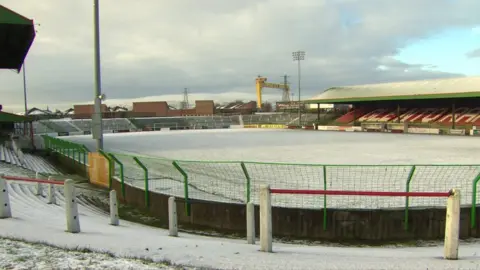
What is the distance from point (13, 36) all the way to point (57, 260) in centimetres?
1528

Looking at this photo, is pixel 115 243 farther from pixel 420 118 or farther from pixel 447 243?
pixel 420 118

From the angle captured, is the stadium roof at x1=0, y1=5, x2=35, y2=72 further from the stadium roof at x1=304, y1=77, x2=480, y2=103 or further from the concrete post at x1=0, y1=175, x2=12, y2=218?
the stadium roof at x1=304, y1=77, x2=480, y2=103

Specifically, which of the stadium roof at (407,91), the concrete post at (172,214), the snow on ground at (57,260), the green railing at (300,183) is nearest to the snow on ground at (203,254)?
the snow on ground at (57,260)

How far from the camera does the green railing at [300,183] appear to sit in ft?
28.3

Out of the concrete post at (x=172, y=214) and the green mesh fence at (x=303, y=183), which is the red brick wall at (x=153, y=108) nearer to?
the green mesh fence at (x=303, y=183)

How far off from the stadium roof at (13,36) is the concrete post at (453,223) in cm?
1282

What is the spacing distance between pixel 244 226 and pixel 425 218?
3.91 meters

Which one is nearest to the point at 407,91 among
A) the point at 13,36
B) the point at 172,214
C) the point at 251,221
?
the point at 13,36

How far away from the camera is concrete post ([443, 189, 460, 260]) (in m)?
5.00

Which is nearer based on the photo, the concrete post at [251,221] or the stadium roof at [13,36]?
the concrete post at [251,221]

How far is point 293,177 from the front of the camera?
1170cm

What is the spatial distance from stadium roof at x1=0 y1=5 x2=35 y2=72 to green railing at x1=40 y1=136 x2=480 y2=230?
18.2ft

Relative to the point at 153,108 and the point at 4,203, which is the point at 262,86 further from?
the point at 4,203

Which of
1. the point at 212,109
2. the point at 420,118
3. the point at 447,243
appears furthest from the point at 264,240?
the point at 212,109
